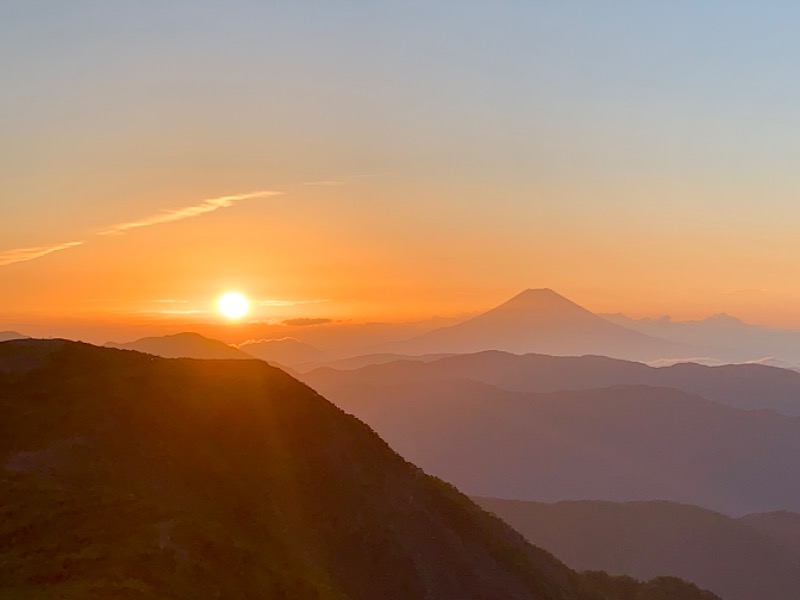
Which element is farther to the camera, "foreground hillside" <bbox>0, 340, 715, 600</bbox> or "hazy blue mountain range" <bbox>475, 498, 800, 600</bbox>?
"hazy blue mountain range" <bbox>475, 498, 800, 600</bbox>

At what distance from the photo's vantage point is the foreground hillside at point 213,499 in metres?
29.1

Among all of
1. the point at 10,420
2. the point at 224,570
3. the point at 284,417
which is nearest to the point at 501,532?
the point at 284,417

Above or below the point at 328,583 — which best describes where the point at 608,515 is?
below

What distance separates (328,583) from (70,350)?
2743cm

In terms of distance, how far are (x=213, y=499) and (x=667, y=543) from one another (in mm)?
133656

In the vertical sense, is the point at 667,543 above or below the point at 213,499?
below

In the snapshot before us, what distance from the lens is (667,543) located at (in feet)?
485

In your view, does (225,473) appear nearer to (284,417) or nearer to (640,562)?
(284,417)

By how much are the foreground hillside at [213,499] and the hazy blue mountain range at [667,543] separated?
265 feet

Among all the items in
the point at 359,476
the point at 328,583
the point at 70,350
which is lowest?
the point at 328,583

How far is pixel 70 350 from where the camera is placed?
52125 mm

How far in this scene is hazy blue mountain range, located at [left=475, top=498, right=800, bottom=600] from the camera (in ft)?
445

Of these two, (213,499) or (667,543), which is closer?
(213,499)

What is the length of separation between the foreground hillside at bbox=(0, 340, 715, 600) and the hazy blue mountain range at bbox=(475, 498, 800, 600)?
80744 mm
